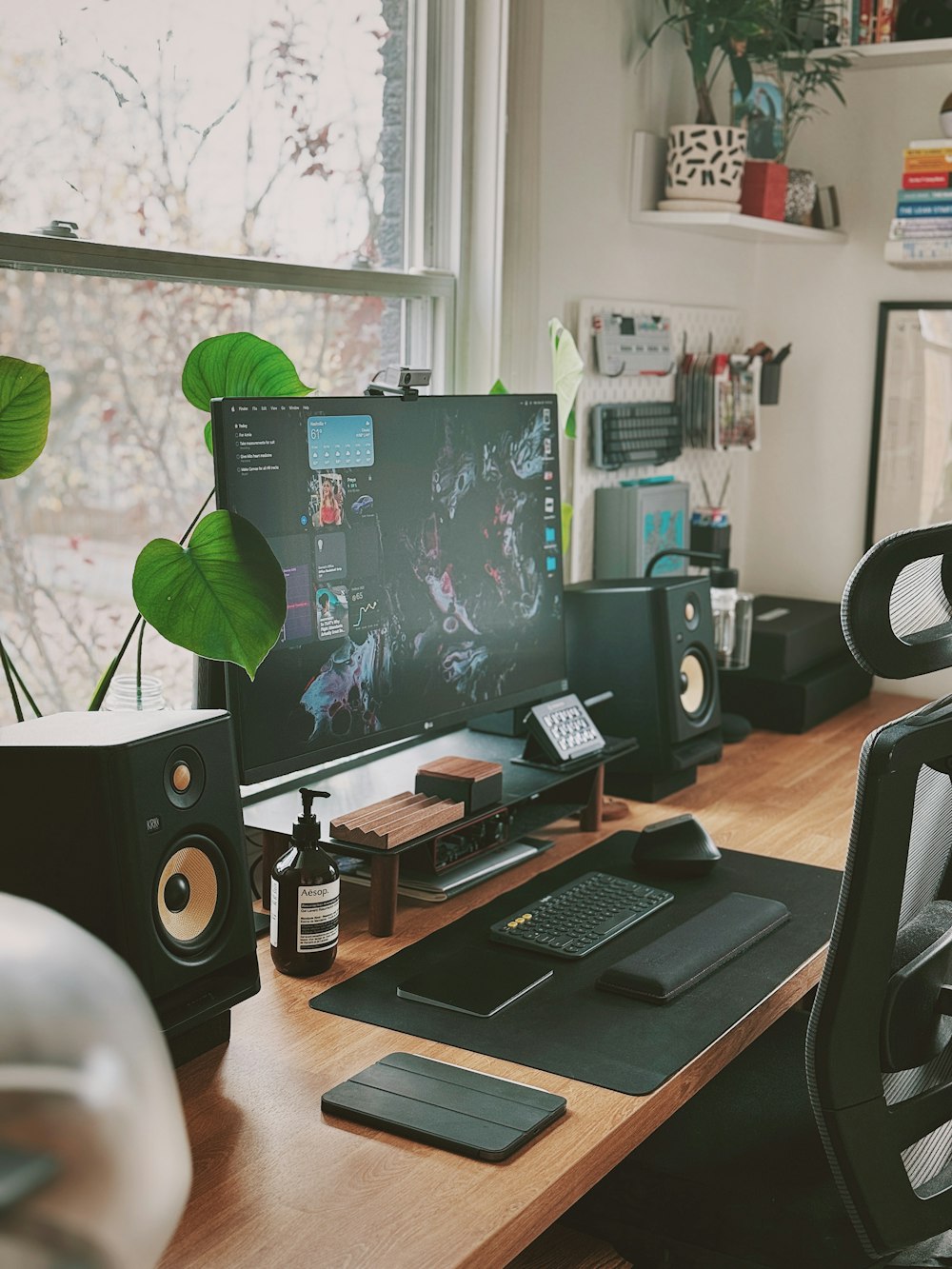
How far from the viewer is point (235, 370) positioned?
1.67 m

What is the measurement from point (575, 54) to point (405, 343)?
66 centimetres

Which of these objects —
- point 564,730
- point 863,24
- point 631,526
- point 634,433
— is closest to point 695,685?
point 564,730

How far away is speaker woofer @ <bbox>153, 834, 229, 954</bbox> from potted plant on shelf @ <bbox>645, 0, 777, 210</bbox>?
6.34 ft

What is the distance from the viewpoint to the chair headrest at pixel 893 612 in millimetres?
1168

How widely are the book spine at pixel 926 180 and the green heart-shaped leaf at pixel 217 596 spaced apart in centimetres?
212

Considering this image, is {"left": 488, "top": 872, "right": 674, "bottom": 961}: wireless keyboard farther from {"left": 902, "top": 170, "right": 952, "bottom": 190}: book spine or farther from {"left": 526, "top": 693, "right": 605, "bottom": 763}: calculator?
Result: {"left": 902, "top": 170, "right": 952, "bottom": 190}: book spine

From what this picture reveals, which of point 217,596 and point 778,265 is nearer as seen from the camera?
point 217,596

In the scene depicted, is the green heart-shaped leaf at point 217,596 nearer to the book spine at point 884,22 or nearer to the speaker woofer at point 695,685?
the speaker woofer at point 695,685

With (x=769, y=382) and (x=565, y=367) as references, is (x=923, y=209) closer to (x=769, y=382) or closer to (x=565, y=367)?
(x=769, y=382)

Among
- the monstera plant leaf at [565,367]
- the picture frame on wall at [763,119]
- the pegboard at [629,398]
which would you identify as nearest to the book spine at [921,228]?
the picture frame on wall at [763,119]

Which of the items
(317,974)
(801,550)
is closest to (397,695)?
(317,974)

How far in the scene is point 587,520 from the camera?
111 inches

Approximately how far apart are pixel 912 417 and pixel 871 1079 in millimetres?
2279

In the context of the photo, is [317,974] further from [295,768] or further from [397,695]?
[397,695]
